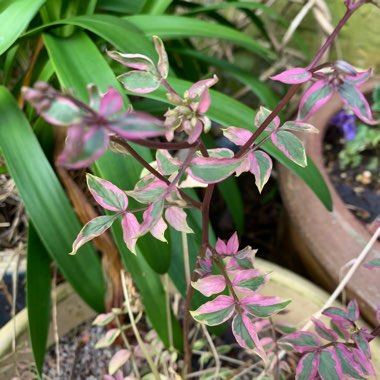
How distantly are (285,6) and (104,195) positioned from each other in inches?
40.3

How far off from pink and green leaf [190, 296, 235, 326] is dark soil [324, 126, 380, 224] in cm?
54

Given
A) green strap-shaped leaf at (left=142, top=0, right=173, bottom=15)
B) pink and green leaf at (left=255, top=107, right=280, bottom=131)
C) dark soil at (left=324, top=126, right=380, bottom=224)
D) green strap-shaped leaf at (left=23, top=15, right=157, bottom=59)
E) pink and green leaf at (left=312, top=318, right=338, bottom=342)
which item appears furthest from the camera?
dark soil at (left=324, top=126, right=380, bottom=224)

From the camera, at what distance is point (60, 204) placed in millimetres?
649

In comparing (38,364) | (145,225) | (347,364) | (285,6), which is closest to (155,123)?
(145,225)

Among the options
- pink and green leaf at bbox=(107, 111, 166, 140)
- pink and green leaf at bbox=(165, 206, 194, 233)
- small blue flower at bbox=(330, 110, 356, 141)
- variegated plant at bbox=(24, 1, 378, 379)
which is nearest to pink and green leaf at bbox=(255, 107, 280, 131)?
variegated plant at bbox=(24, 1, 378, 379)

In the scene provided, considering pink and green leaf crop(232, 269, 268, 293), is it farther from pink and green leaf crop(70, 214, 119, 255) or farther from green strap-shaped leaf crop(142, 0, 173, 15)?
green strap-shaped leaf crop(142, 0, 173, 15)

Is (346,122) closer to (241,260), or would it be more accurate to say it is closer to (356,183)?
(356,183)

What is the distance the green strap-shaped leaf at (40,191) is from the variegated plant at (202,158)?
0.19m

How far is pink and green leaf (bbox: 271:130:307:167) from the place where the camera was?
1.39ft

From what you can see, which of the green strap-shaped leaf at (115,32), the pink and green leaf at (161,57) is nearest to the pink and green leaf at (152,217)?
the pink and green leaf at (161,57)

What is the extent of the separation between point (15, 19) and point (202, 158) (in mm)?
395

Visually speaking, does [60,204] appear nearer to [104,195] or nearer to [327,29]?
[104,195]

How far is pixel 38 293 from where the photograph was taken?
0.71m

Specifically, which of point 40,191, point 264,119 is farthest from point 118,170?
point 264,119
